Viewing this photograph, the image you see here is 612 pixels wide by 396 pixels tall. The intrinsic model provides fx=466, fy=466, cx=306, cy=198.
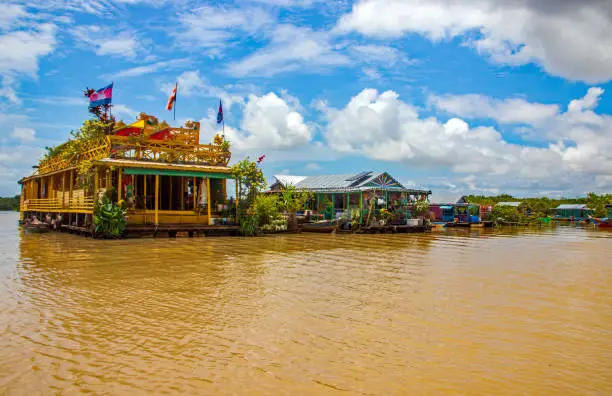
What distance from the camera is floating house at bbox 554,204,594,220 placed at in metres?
73.9

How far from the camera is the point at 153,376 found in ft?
16.1

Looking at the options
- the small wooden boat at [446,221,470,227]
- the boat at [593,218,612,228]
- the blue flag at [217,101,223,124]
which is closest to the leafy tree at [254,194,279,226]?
the blue flag at [217,101,223,124]

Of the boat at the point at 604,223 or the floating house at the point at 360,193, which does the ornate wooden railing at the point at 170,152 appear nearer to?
→ the floating house at the point at 360,193

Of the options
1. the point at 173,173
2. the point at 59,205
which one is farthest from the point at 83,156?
the point at 173,173

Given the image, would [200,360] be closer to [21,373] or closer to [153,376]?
[153,376]

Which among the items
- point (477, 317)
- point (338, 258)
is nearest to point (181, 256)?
point (338, 258)

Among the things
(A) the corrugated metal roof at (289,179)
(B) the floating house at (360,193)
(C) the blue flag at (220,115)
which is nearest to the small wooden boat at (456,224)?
(B) the floating house at (360,193)

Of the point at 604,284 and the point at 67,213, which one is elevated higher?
the point at 67,213

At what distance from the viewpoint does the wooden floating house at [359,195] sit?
33031 millimetres

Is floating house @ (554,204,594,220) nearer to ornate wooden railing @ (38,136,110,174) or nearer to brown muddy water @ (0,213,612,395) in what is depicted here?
brown muddy water @ (0,213,612,395)

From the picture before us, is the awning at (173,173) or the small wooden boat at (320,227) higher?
the awning at (173,173)

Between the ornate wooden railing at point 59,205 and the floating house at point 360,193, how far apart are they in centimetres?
1477

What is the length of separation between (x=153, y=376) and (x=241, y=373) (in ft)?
3.01

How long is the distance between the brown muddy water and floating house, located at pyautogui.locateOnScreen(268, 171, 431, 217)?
20370mm
